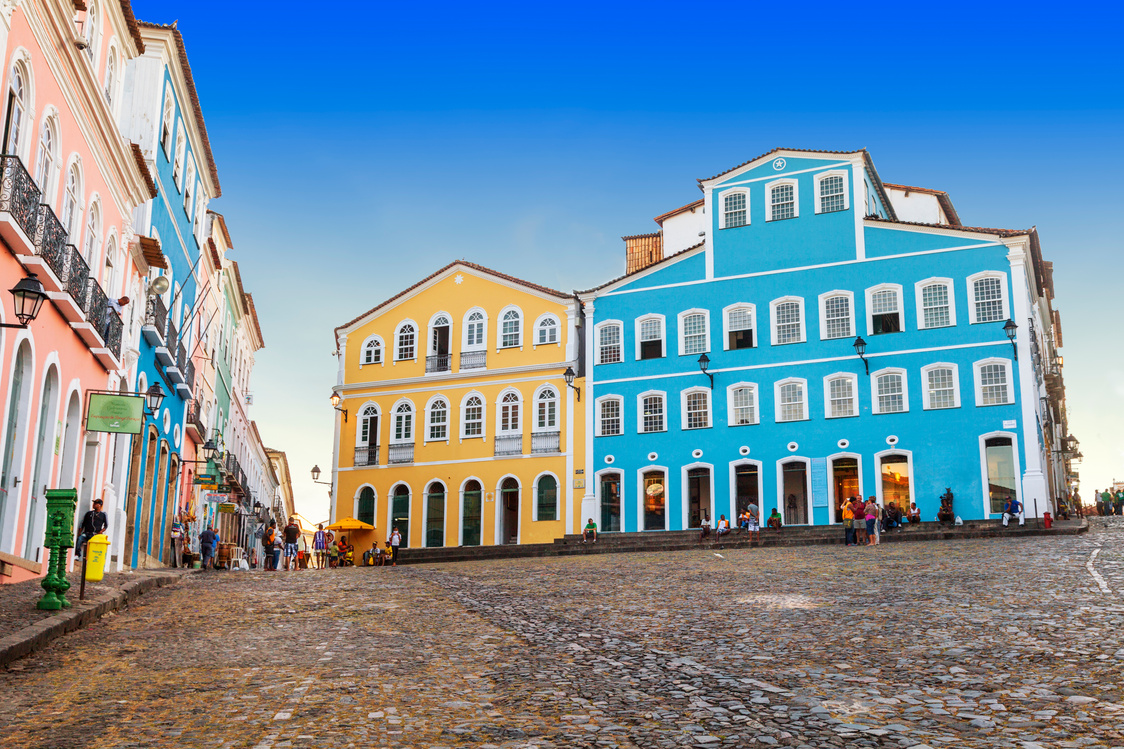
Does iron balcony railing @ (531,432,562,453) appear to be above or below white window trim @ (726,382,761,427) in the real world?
below

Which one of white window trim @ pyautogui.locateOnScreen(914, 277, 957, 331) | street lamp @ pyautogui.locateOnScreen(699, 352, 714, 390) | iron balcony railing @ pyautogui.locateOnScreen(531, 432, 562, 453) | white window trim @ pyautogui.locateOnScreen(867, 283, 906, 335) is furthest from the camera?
iron balcony railing @ pyautogui.locateOnScreen(531, 432, 562, 453)

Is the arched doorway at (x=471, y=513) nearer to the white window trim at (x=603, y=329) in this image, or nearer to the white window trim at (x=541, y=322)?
the white window trim at (x=541, y=322)

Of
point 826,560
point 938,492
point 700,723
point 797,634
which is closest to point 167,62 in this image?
point 826,560

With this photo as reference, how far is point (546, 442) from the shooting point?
4378 centimetres

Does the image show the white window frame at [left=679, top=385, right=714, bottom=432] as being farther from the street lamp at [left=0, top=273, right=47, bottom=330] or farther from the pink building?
the street lamp at [left=0, top=273, right=47, bottom=330]

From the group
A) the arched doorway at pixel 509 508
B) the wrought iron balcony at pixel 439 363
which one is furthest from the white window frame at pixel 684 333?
the wrought iron balcony at pixel 439 363

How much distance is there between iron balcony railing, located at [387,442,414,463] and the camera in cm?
4625

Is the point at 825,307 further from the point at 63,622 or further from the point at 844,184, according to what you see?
the point at 63,622

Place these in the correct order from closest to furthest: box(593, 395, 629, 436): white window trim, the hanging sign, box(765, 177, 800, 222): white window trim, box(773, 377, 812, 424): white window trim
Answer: the hanging sign → box(773, 377, 812, 424): white window trim → box(765, 177, 800, 222): white window trim → box(593, 395, 629, 436): white window trim

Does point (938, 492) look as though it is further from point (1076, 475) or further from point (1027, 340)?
point (1076, 475)

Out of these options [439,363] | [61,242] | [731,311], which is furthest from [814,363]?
[61,242]

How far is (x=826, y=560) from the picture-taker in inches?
905

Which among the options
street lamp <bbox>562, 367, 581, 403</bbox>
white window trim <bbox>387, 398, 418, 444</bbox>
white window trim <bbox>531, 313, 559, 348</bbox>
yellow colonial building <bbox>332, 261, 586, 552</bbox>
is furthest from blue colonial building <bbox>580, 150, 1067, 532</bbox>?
white window trim <bbox>387, 398, 418, 444</bbox>

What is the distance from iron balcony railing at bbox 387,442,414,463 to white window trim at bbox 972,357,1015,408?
72.3 ft
